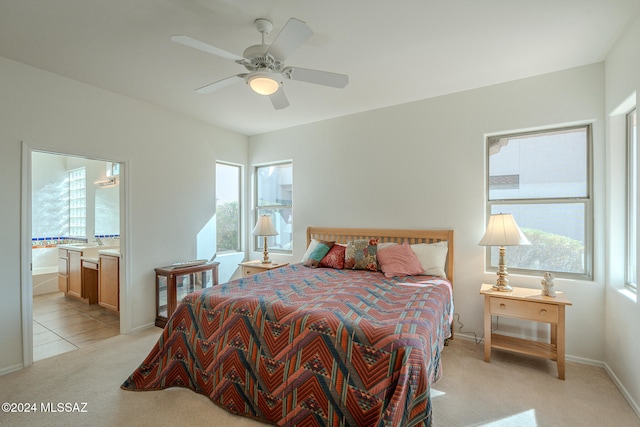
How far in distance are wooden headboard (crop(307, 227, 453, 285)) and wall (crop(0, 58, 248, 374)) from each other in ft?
5.77

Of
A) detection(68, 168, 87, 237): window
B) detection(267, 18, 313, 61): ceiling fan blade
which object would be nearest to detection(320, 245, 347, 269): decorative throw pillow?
detection(267, 18, 313, 61): ceiling fan blade

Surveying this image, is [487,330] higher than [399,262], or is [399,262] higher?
[399,262]

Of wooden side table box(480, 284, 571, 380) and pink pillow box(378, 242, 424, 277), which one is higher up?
pink pillow box(378, 242, 424, 277)

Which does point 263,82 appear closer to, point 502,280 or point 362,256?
point 362,256

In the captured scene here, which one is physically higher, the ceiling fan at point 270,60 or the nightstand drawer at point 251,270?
the ceiling fan at point 270,60

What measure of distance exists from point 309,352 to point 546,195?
2856mm

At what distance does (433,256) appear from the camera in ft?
10.7

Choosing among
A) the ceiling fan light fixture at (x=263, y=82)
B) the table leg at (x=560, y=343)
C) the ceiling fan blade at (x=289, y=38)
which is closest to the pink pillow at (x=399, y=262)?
the table leg at (x=560, y=343)

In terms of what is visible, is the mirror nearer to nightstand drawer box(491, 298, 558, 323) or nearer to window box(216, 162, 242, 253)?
window box(216, 162, 242, 253)

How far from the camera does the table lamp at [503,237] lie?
2775 millimetres

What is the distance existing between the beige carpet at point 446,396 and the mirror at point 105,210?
3543mm

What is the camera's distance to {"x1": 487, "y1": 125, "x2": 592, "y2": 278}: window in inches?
115

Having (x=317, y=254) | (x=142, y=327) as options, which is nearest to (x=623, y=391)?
(x=317, y=254)

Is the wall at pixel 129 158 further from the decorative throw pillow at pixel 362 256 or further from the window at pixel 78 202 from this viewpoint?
the window at pixel 78 202
